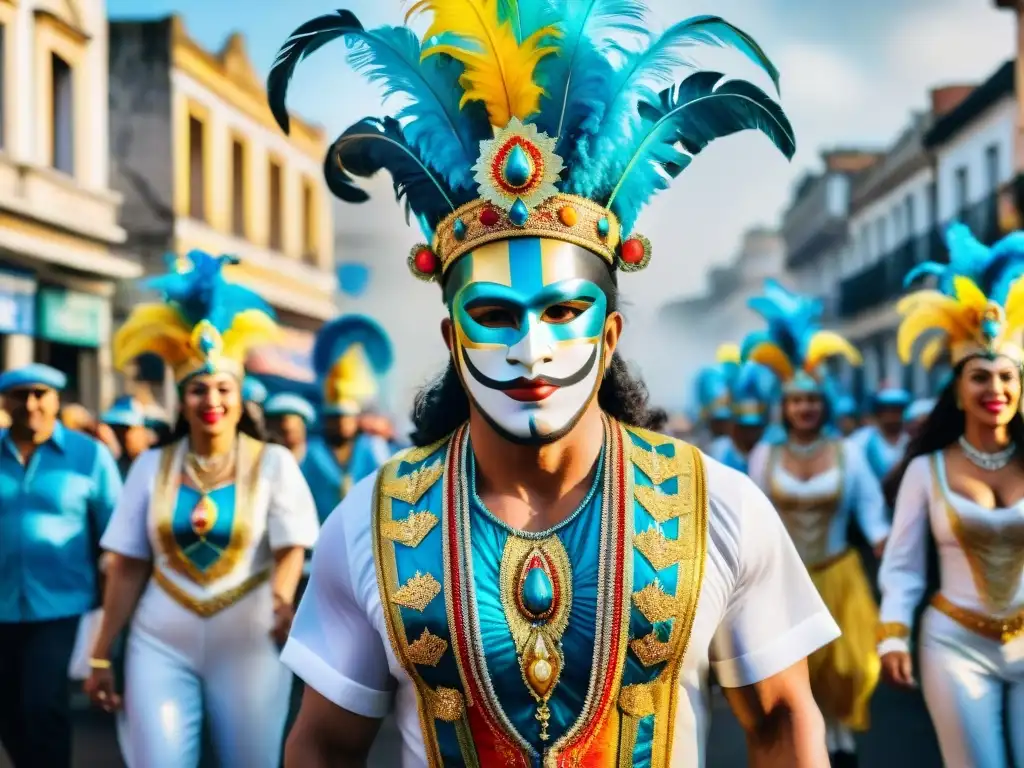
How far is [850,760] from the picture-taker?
7219mm

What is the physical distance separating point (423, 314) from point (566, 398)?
16616 mm

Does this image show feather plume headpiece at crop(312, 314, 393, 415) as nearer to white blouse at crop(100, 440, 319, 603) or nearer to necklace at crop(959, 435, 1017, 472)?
white blouse at crop(100, 440, 319, 603)

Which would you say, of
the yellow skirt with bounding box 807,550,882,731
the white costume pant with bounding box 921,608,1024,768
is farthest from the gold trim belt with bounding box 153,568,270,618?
the yellow skirt with bounding box 807,550,882,731

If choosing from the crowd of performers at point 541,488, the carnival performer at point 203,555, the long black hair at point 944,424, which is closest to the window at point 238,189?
the carnival performer at point 203,555

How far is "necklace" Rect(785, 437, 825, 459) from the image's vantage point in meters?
8.20

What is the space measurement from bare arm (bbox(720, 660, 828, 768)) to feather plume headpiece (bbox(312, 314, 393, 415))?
288 inches

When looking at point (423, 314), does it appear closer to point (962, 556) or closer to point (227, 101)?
point (227, 101)

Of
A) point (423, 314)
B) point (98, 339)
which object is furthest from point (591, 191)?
point (98, 339)

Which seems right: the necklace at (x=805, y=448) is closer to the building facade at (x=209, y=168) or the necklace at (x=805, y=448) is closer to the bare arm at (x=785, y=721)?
the bare arm at (x=785, y=721)

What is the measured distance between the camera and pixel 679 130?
126 inches

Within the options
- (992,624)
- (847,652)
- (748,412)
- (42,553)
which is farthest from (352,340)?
(992,624)

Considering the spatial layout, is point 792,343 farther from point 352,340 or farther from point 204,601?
point 204,601

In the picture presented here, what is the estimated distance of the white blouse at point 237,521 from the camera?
5.78 meters

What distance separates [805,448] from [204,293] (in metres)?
3.64
